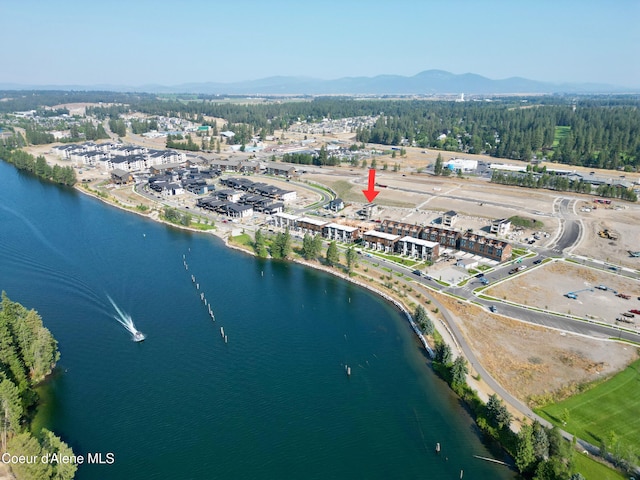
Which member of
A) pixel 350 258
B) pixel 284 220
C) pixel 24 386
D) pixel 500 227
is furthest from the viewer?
pixel 284 220

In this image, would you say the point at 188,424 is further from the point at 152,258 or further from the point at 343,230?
the point at 343,230

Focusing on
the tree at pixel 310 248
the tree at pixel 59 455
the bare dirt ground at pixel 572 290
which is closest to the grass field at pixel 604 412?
the bare dirt ground at pixel 572 290

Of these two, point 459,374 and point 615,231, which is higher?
point 615,231

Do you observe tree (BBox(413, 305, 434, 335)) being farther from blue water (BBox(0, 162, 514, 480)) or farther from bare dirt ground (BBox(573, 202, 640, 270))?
bare dirt ground (BBox(573, 202, 640, 270))

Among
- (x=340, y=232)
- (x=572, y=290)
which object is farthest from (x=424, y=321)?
(x=340, y=232)

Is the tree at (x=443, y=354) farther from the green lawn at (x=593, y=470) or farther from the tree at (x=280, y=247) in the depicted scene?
the tree at (x=280, y=247)

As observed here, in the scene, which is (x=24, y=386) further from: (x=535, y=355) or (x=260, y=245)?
(x=535, y=355)

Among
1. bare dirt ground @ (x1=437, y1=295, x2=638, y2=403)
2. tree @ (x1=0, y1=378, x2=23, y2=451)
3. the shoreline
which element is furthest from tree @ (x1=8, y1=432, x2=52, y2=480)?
bare dirt ground @ (x1=437, y1=295, x2=638, y2=403)
